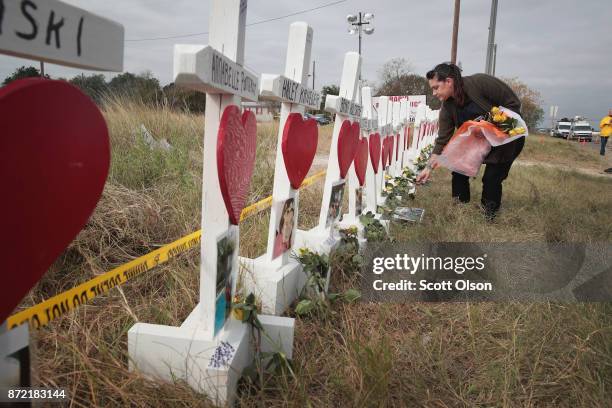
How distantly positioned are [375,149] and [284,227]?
6.30 feet

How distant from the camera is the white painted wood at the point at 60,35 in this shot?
2.47 ft

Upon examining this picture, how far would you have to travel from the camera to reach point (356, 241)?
9.87 ft

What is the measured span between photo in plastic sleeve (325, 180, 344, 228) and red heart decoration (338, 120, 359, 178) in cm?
9

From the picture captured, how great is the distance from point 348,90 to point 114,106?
→ 4946mm

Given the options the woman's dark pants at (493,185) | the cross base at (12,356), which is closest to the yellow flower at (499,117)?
the woman's dark pants at (493,185)

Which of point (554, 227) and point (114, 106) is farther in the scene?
point (114, 106)

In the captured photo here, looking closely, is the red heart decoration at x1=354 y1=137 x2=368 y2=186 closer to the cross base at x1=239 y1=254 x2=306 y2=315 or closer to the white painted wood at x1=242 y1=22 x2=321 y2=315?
the white painted wood at x1=242 y1=22 x2=321 y2=315

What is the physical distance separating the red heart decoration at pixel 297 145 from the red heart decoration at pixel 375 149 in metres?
1.48

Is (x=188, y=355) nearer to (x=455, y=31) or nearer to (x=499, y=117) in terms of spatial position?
(x=499, y=117)

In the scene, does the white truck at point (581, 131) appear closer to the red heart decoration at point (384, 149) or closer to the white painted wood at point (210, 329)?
the red heart decoration at point (384, 149)

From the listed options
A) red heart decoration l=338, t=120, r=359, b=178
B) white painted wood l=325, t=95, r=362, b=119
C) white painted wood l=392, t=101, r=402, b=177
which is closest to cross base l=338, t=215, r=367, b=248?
red heart decoration l=338, t=120, r=359, b=178

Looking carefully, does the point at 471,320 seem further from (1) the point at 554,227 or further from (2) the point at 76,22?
(1) the point at 554,227

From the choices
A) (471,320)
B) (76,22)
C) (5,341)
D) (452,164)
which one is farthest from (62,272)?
(452,164)

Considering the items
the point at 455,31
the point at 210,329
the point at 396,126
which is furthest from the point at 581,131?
the point at 210,329
